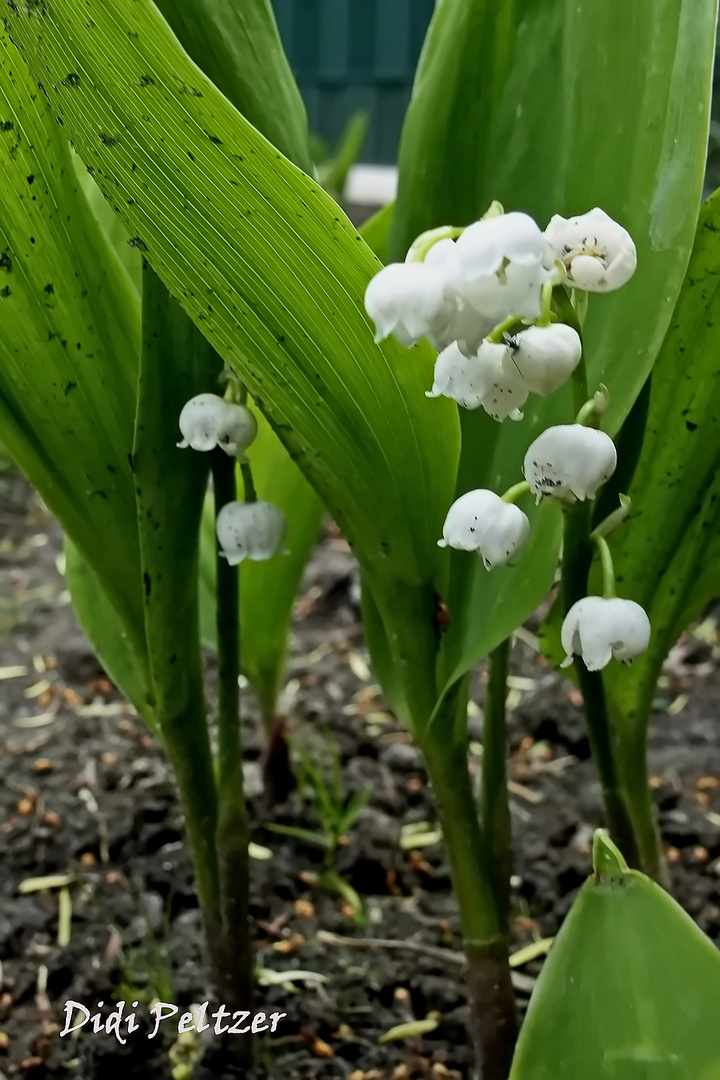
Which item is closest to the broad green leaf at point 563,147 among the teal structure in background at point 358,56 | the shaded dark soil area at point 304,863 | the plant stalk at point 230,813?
the plant stalk at point 230,813

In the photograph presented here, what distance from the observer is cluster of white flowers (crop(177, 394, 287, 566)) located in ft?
1.35

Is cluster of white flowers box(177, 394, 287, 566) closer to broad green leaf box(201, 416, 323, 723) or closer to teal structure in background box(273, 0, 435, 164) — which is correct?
broad green leaf box(201, 416, 323, 723)

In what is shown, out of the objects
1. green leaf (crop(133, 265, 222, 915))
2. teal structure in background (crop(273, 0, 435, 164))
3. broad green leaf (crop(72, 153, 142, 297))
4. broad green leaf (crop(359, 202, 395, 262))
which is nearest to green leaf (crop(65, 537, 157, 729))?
green leaf (crop(133, 265, 222, 915))

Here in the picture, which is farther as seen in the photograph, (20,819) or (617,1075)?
(20,819)

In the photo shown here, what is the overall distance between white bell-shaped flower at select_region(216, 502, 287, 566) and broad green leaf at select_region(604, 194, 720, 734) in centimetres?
18

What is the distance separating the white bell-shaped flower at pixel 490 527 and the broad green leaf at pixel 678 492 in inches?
6.3

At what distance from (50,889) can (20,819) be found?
95 millimetres

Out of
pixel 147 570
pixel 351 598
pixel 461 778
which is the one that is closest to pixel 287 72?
pixel 147 570

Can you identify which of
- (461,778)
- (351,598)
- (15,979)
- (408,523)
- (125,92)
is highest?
(125,92)

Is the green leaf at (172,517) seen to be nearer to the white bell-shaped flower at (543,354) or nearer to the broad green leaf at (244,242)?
the broad green leaf at (244,242)

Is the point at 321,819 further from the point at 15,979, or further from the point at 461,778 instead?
the point at 461,778

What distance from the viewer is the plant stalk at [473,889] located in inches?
18.1

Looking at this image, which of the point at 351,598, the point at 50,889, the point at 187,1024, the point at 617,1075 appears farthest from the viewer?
the point at 351,598

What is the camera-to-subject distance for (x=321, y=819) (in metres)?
0.80
